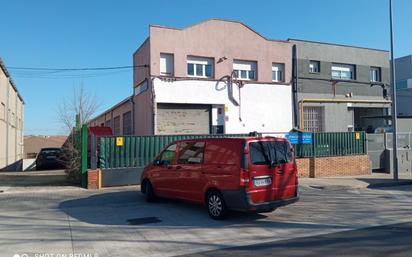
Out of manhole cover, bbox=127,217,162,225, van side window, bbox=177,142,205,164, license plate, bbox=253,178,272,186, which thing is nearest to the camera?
license plate, bbox=253,178,272,186

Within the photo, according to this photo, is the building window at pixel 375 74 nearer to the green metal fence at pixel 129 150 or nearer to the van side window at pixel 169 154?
the green metal fence at pixel 129 150

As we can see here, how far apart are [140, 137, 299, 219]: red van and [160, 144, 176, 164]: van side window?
0.39 m

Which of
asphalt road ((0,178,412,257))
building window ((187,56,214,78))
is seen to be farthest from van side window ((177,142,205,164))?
building window ((187,56,214,78))

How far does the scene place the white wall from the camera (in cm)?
2002

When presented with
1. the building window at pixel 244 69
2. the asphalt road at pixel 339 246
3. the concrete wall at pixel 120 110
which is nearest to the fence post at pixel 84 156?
the asphalt road at pixel 339 246

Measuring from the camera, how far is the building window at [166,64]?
20078 millimetres

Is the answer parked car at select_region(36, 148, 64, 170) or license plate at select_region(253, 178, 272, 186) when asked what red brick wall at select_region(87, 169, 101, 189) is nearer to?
license plate at select_region(253, 178, 272, 186)

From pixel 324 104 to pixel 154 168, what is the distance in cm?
1644

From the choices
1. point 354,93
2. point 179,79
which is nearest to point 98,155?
point 179,79

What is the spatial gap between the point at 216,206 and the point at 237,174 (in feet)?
3.21

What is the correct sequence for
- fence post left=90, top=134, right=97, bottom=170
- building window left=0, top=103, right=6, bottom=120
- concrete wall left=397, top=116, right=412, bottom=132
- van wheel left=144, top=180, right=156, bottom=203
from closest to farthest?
1. van wheel left=144, top=180, right=156, bottom=203
2. fence post left=90, top=134, right=97, bottom=170
3. concrete wall left=397, top=116, right=412, bottom=132
4. building window left=0, top=103, right=6, bottom=120

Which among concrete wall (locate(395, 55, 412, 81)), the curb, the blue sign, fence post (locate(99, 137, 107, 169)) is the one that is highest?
concrete wall (locate(395, 55, 412, 81))

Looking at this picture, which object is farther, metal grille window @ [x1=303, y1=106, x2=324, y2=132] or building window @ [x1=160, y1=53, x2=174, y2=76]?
metal grille window @ [x1=303, y1=106, x2=324, y2=132]

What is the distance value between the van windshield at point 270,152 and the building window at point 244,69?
42.5 feet
